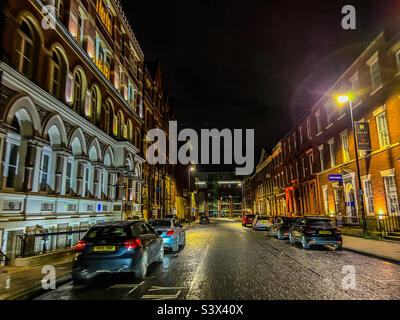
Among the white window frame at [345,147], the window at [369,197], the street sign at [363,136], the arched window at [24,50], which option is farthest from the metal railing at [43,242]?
the white window frame at [345,147]

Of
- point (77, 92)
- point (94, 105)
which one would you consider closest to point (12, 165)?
point (77, 92)

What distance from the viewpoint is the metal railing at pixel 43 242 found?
933cm

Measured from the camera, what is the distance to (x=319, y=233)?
40.7ft

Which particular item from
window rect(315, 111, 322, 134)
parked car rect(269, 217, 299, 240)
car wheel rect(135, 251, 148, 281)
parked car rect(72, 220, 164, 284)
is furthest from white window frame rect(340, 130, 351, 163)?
parked car rect(72, 220, 164, 284)

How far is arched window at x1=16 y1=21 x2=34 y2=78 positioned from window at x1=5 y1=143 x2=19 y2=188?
2.91 meters

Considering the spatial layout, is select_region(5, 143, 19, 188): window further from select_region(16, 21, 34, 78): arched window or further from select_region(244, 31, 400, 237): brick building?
select_region(244, 31, 400, 237): brick building

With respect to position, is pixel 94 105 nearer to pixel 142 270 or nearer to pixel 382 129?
pixel 142 270

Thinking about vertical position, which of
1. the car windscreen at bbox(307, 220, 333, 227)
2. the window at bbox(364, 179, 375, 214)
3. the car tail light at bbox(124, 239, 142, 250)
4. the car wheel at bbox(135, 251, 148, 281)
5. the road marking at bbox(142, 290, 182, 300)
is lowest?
the road marking at bbox(142, 290, 182, 300)

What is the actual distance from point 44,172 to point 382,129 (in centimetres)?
1877

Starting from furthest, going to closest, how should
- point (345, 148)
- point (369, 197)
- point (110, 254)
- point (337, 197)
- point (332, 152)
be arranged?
1. point (332, 152)
2. point (337, 197)
3. point (345, 148)
4. point (369, 197)
5. point (110, 254)

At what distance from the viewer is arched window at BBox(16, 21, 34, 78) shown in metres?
10.4

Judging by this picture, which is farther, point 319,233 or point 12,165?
point 319,233

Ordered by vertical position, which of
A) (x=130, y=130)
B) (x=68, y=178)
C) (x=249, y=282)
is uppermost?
(x=130, y=130)

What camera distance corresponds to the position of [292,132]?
36.6 metres
